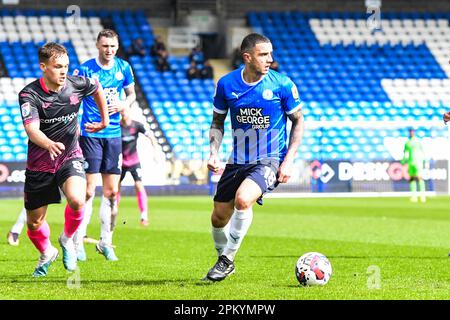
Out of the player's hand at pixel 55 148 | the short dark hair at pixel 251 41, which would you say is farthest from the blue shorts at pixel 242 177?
the player's hand at pixel 55 148

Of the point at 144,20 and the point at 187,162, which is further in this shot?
the point at 144,20

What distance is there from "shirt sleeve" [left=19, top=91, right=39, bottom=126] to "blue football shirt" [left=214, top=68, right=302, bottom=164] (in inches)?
63.3

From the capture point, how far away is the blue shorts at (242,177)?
28.7ft

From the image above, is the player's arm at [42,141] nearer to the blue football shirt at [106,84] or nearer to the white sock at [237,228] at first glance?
the white sock at [237,228]

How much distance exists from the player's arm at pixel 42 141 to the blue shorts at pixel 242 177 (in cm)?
145

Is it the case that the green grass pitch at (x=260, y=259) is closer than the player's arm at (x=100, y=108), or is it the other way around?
the green grass pitch at (x=260, y=259)

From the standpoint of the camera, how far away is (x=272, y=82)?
885 cm

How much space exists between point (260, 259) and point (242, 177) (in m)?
2.73

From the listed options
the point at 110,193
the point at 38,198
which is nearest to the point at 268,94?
the point at 38,198

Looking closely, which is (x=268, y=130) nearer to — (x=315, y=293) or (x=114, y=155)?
(x=315, y=293)

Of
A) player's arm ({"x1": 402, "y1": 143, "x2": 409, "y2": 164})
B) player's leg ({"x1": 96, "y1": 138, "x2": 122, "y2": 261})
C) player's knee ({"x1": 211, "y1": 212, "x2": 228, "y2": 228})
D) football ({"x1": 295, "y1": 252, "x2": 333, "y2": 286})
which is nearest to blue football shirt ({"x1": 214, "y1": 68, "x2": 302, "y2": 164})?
player's knee ({"x1": 211, "y1": 212, "x2": 228, "y2": 228})

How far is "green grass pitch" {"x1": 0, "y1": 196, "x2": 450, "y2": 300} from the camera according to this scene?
8.15 m
